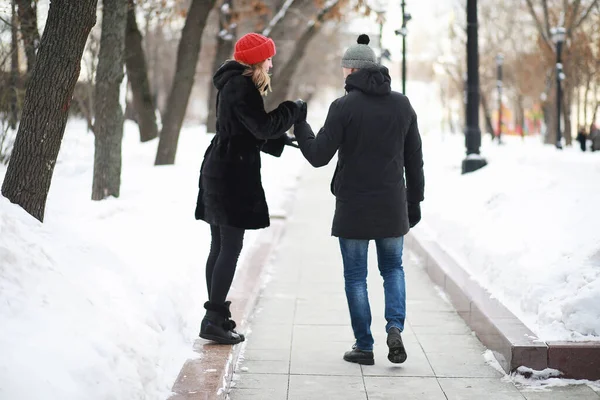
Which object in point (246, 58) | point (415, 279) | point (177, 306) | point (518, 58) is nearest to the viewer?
point (246, 58)

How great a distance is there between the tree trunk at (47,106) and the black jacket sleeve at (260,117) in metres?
1.85

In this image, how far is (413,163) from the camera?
19.0 ft

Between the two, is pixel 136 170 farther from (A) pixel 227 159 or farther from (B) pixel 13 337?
(B) pixel 13 337

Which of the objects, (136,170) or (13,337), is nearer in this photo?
(13,337)

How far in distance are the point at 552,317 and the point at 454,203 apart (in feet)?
20.0

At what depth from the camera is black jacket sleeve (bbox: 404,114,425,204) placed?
18.8 feet

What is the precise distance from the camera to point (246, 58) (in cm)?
550

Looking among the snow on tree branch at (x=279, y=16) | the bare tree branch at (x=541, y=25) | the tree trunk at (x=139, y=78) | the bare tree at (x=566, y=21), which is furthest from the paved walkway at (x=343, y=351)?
the bare tree branch at (x=541, y=25)

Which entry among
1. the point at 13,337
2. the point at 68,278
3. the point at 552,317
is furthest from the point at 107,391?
the point at 552,317

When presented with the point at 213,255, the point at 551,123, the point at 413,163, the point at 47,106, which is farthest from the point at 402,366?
the point at 551,123

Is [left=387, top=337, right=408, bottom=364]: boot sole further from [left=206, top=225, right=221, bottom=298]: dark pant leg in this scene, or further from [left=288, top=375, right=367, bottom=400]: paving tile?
[left=206, top=225, right=221, bottom=298]: dark pant leg

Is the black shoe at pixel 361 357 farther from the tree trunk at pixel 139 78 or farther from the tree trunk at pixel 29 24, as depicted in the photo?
the tree trunk at pixel 139 78

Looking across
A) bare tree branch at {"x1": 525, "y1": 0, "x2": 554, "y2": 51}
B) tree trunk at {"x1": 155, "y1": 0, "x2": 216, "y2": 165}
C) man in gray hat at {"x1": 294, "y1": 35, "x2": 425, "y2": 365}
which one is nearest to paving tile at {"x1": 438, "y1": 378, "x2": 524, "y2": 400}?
man in gray hat at {"x1": 294, "y1": 35, "x2": 425, "y2": 365}

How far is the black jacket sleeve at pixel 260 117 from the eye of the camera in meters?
5.43
